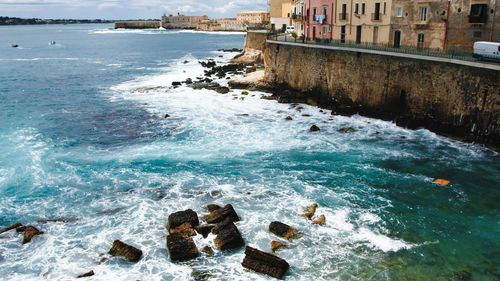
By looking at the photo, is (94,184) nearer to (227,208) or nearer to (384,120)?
(227,208)

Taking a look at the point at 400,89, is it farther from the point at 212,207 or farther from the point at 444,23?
the point at 212,207

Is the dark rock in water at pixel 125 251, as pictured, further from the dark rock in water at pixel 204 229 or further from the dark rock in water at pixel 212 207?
the dark rock in water at pixel 212 207

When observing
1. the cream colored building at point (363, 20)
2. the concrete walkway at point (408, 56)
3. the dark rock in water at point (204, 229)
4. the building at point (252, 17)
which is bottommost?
the dark rock in water at point (204, 229)

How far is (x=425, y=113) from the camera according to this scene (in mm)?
26875

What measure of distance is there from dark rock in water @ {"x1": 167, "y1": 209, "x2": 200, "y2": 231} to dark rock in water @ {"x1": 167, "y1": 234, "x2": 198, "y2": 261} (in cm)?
105

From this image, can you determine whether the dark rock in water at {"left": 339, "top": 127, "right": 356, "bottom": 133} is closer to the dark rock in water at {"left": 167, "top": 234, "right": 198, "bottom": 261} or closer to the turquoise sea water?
the turquoise sea water

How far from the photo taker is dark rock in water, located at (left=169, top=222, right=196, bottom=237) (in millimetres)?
14432

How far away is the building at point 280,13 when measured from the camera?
65.5m

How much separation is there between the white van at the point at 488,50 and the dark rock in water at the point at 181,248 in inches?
777

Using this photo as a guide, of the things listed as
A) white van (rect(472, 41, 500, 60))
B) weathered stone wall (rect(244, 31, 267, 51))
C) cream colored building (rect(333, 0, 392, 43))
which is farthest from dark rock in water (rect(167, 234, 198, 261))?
weathered stone wall (rect(244, 31, 267, 51))

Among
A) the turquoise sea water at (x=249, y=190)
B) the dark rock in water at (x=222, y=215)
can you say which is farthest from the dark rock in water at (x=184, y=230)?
the dark rock in water at (x=222, y=215)

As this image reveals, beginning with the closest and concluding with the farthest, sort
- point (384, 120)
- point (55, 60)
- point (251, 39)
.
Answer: point (384, 120), point (251, 39), point (55, 60)

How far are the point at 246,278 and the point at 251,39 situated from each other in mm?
55453

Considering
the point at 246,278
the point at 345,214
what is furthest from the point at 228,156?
the point at 246,278
